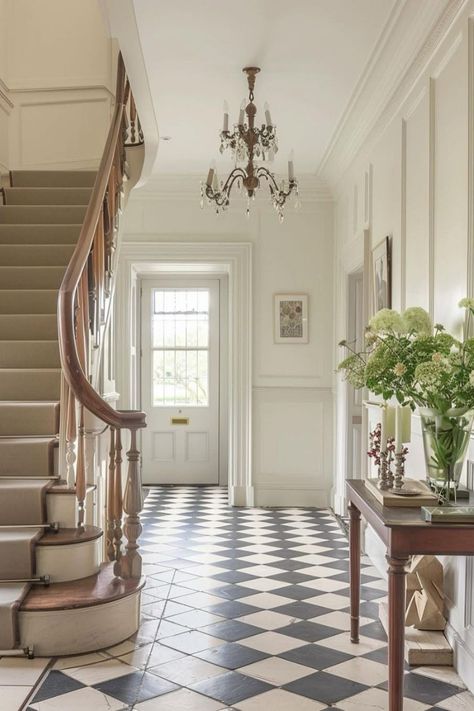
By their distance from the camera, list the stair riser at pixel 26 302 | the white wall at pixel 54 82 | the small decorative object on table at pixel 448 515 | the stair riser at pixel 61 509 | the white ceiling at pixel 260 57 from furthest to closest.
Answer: the white wall at pixel 54 82 → the stair riser at pixel 26 302 → the white ceiling at pixel 260 57 → the stair riser at pixel 61 509 → the small decorative object on table at pixel 448 515

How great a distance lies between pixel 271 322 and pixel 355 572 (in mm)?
4392

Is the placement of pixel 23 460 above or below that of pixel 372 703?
above

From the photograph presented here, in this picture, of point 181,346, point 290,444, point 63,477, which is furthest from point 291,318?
point 63,477

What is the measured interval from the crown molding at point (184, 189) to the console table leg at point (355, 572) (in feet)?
15.4

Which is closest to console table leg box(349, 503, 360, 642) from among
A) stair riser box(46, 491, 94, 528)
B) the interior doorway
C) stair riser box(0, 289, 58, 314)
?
stair riser box(46, 491, 94, 528)

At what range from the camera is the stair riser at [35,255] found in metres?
6.18

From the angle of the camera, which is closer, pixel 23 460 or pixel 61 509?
pixel 61 509

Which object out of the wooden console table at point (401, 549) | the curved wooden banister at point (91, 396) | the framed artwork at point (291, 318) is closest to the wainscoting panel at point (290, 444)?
the framed artwork at point (291, 318)

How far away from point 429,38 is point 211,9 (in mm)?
1153

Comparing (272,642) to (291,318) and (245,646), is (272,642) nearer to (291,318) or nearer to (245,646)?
(245,646)

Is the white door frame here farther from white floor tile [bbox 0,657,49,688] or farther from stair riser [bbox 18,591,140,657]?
white floor tile [bbox 0,657,49,688]

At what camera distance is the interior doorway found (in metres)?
9.16

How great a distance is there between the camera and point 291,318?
26.5ft

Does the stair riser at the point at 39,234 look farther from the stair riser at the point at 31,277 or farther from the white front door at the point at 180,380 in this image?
the white front door at the point at 180,380
